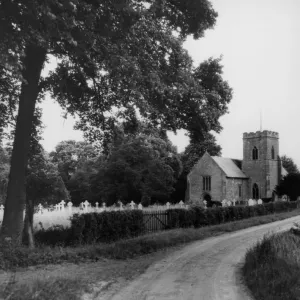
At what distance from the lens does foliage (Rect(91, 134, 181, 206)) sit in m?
46.7

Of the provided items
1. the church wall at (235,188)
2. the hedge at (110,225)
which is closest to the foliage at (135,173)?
the church wall at (235,188)

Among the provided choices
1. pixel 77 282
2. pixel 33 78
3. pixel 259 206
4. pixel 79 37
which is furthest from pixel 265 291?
pixel 259 206

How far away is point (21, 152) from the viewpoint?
1454cm

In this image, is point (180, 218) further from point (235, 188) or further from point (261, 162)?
point (261, 162)

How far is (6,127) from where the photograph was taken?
16781mm

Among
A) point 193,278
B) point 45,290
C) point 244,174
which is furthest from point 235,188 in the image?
point 45,290

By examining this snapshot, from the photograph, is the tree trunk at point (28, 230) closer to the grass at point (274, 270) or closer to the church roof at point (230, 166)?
the grass at point (274, 270)

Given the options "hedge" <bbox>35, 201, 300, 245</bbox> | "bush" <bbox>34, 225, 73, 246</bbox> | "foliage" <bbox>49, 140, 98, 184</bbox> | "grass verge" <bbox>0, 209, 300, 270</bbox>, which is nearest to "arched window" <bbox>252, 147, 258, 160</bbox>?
"foliage" <bbox>49, 140, 98, 184</bbox>

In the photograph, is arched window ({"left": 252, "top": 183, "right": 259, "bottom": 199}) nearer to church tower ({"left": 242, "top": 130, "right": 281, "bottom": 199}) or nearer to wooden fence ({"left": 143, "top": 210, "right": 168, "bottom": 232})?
church tower ({"left": 242, "top": 130, "right": 281, "bottom": 199})

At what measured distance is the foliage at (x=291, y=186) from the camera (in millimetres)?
53688

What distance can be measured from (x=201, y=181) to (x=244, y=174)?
7286 mm

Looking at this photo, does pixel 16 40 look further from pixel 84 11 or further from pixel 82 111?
pixel 82 111

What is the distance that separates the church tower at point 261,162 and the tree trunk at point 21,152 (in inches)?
2075

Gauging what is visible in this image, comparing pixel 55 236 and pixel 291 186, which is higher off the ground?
pixel 291 186
